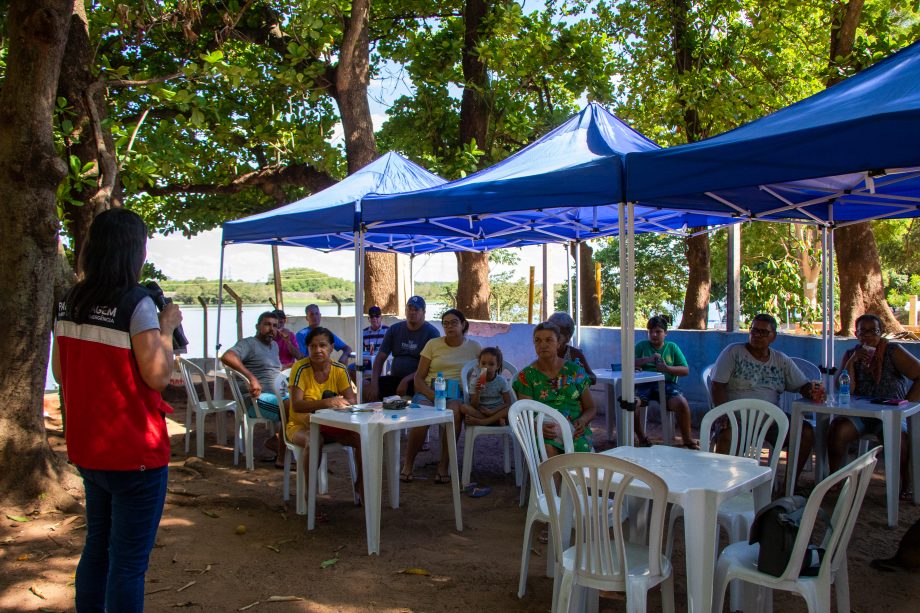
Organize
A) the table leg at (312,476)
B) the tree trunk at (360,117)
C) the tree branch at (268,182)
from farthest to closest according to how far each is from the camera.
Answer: the tree branch at (268,182) < the tree trunk at (360,117) < the table leg at (312,476)

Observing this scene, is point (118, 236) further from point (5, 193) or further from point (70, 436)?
point (5, 193)

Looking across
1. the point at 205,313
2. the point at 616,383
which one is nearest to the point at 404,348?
the point at 616,383

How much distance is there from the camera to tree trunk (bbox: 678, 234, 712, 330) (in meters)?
11.6

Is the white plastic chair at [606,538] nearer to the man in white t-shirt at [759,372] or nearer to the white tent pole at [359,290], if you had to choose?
the man in white t-shirt at [759,372]

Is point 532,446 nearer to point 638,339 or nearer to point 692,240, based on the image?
point 638,339

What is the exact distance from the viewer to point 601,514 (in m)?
2.79

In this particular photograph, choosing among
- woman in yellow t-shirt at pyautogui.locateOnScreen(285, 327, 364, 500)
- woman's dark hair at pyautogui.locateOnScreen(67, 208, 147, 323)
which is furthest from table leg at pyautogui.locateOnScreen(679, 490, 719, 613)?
woman in yellow t-shirt at pyautogui.locateOnScreen(285, 327, 364, 500)

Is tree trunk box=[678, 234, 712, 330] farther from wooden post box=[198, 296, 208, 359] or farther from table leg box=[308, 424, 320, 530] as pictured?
table leg box=[308, 424, 320, 530]

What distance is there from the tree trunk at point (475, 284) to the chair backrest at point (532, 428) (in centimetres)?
807

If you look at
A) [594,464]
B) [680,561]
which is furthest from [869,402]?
[594,464]

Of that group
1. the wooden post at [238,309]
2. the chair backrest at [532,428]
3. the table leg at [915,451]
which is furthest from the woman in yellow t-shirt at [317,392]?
the wooden post at [238,309]

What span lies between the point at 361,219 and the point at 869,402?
4.05 m

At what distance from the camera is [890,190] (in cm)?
540

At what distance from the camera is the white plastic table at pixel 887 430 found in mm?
4727
